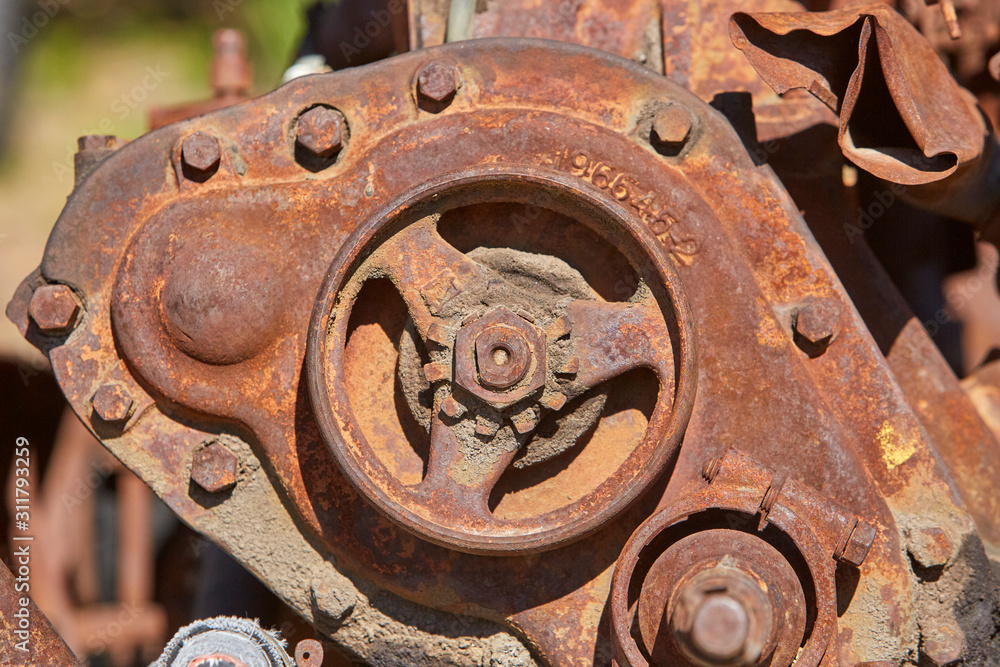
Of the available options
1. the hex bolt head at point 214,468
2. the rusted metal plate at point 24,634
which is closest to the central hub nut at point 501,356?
the hex bolt head at point 214,468

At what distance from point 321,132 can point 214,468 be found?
0.66m

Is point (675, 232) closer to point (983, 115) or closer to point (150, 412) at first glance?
point (983, 115)

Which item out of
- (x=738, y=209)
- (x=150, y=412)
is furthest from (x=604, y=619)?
(x=150, y=412)

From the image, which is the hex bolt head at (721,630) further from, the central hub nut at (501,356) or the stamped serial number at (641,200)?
the stamped serial number at (641,200)

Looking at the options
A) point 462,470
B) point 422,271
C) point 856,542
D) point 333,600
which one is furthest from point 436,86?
point 856,542

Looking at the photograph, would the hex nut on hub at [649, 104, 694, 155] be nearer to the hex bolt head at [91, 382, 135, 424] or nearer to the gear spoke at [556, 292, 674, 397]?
the gear spoke at [556, 292, 674, 397]

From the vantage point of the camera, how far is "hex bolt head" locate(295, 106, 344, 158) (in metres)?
1.64

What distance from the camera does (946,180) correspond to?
175cm

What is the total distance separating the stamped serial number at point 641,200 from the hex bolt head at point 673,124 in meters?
0.10

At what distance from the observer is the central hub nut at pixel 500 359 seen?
1453mm

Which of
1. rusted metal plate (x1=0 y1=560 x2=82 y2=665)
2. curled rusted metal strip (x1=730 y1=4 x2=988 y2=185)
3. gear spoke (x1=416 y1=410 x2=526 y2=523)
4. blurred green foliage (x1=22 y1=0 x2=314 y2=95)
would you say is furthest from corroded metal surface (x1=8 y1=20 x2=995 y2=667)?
blurred green foliage (x1=22 y1=0 x2=314 y2=95)

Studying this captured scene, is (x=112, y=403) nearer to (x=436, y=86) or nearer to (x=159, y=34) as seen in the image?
(x=436, y=86)

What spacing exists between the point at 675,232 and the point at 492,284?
338 mm

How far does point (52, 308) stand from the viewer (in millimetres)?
1685
